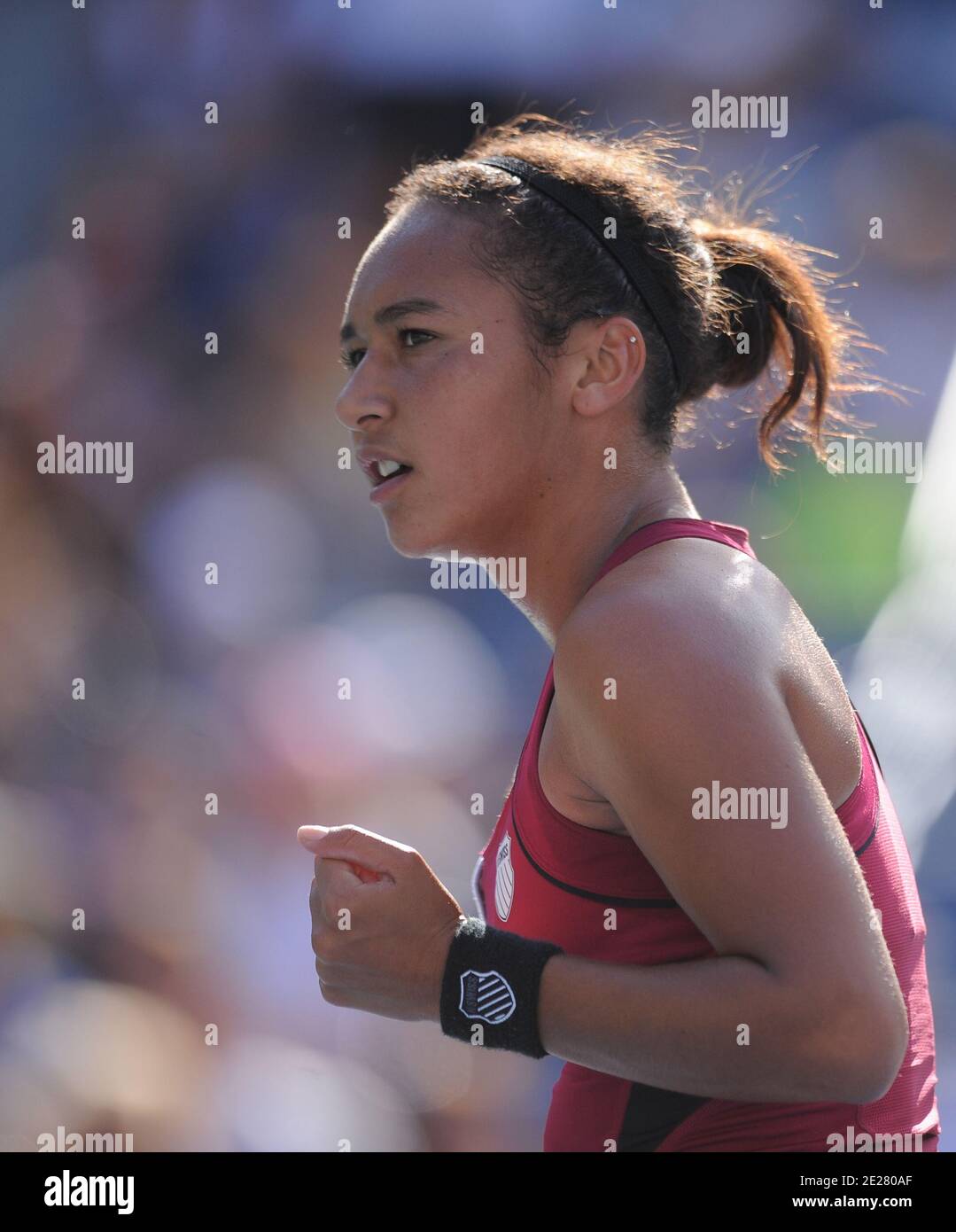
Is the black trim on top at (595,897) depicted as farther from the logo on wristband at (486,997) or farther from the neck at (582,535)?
the neck at (582,535)

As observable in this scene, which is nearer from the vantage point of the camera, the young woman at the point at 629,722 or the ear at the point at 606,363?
the young woman at the point at 629,722

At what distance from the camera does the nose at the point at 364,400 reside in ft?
5.31

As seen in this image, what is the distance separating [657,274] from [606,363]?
0.61ft

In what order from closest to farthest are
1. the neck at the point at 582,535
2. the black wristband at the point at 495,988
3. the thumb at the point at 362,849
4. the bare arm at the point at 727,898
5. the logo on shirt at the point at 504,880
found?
the bare arm at the point at 727,898
the black wristband at the point at 495,988
the thumb at the point at 362,849
the logo on shirt at the point at 504,880
the neck at the point at 582,535

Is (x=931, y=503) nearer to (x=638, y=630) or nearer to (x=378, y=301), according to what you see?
(x=378, y=301)

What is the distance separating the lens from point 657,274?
1706mm

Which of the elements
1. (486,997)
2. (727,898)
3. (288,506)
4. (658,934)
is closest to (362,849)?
(486,997)

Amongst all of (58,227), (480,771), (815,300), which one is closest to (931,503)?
(480,771)

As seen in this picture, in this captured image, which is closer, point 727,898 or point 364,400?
point 727,898

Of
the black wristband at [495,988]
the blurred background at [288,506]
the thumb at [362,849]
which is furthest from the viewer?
the blurred background at [288,506]

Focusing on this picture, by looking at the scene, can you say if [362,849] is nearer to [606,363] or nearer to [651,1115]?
[651,1115]

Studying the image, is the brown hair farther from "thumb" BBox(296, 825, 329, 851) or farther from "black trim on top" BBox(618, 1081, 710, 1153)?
"black trim on top" BBox(618, 1081, 710, 1153)

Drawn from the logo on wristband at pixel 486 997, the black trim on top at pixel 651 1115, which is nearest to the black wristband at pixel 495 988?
the logo on wristband at pixel 486 997

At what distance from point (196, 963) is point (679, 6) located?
3.54m
